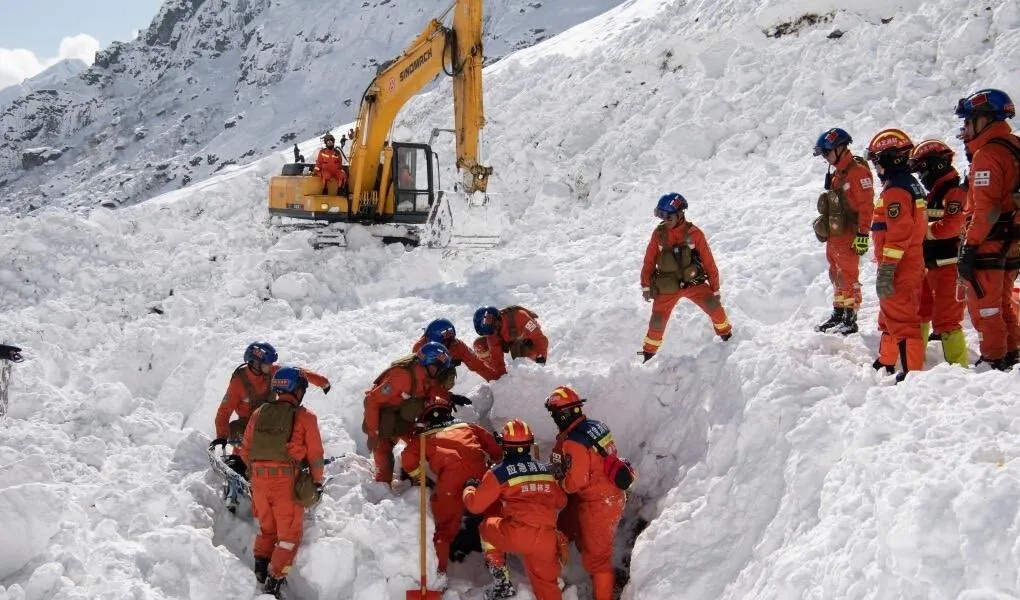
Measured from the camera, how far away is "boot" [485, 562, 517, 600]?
15.5 ft

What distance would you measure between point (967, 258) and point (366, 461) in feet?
14.4

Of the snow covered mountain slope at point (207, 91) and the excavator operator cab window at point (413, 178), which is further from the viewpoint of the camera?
the snow covered mountain slope at point (207, 91)

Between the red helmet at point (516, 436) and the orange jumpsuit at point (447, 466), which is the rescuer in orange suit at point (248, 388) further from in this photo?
the red helmet at point (516, 436)

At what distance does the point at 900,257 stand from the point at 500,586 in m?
3.30

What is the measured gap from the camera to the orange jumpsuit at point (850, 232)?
5.52 metres

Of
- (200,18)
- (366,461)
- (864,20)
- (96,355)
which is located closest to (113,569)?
(366,461)

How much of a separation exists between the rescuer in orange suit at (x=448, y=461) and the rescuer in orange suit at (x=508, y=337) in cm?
108

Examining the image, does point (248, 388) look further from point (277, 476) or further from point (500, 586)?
point (500, 586)

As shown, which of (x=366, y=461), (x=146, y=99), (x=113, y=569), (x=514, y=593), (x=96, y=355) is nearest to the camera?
(x=113, y=569)

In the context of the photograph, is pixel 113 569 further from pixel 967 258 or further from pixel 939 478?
pixel 967 258

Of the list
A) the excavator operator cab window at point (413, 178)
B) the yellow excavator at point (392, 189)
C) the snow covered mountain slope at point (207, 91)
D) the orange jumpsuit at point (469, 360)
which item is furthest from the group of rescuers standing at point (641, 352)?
the snow covered mountain slope at point (207, 91)

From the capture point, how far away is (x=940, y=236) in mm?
4816

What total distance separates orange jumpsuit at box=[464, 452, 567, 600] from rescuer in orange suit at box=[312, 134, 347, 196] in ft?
28.4

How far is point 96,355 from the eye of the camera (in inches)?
338
